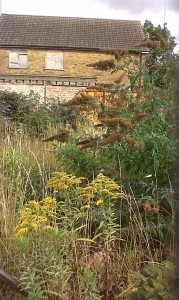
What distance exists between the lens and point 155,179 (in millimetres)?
4043

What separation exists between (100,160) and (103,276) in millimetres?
1568

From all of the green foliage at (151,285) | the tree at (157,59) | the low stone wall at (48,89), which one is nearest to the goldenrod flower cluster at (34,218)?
the green foliage at (151,285)

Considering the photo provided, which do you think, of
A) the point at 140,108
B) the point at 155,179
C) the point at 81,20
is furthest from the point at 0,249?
the point at 81,20

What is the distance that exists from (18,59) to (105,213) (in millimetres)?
29469

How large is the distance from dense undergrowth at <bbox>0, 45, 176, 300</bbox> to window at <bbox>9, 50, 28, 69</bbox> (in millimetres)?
27243

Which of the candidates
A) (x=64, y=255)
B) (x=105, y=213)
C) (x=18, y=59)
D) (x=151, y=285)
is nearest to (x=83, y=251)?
(x=64, y=255)

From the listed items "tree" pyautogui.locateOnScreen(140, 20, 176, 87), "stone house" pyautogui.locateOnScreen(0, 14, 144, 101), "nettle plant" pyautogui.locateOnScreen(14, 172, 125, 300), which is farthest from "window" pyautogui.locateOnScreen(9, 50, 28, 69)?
"nettle plant" pyautogui.locateOnScreen(14, 172, 125, 300)

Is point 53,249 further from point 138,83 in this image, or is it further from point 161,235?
point 138,83

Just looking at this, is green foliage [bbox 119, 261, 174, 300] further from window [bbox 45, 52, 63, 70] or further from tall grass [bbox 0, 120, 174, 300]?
window [bbox 45, 52, 63, 70]

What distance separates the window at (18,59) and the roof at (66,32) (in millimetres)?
492

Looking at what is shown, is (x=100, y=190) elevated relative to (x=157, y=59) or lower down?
lower down

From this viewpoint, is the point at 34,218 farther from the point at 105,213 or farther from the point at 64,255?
the point at 105,213

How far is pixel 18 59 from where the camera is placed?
31.8 metres

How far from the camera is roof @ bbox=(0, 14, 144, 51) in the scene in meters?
31.7
